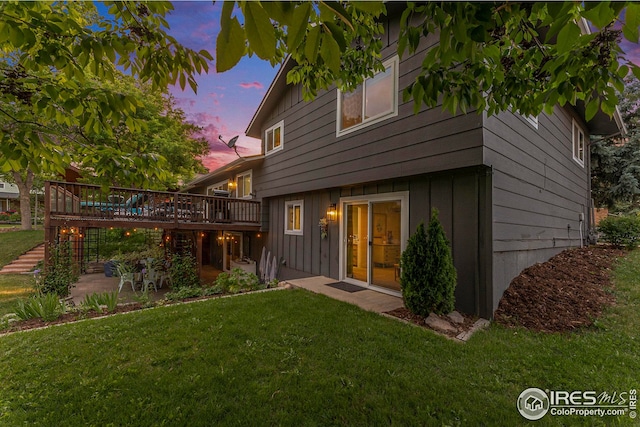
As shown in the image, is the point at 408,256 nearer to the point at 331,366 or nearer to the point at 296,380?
the point at 331,366

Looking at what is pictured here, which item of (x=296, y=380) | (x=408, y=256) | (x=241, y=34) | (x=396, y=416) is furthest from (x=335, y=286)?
(x=241, y=34)

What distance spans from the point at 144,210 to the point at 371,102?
754cm

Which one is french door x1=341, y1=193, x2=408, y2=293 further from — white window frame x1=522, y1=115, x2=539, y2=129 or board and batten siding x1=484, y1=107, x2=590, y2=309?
white window frame x1=522, y1=115, x2=539, y2=129

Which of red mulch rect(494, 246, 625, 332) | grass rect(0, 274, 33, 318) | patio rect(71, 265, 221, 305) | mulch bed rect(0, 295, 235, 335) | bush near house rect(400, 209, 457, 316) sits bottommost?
patio rect(71, 265, 221, 305)

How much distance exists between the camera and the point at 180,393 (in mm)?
2438

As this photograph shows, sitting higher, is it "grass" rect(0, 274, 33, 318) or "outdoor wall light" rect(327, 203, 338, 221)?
"outdoor wall light" rect(327, 203, 338, 221)

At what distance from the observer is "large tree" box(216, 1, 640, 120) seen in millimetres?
892

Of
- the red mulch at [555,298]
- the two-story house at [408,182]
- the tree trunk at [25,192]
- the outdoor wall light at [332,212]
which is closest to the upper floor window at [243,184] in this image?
the two-story house at [408,182]

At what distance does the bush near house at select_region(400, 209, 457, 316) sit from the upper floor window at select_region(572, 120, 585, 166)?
8.06 m

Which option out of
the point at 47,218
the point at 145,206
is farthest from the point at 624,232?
the point at 47,218

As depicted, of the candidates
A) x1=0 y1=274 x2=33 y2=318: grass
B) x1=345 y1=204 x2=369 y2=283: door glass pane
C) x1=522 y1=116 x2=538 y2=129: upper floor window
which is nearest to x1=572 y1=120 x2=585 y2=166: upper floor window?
x1=522 y1=116 x2=538 y2=129: upper floor window

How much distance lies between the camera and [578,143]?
912cm

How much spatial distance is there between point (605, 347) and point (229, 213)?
1036 centimetres

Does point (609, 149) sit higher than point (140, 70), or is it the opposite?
point (609, 149)
